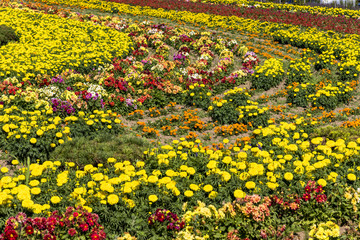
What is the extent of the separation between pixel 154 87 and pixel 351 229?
8.23m

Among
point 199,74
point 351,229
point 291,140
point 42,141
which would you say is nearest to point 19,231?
point 42,141

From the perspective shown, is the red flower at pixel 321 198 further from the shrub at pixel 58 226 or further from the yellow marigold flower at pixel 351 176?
the shrub at pixel 58 226

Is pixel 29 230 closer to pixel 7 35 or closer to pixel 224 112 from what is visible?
pixel 224 112

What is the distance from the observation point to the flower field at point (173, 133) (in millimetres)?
4547

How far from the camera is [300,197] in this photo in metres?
4.95

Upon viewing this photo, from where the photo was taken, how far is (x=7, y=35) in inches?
578

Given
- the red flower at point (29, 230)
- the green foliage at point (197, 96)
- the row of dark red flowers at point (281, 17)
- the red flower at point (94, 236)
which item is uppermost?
the row of dark red flowers at point (281, 17)

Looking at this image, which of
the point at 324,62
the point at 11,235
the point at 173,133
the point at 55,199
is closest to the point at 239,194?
the point at 55,199

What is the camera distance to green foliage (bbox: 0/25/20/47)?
46.9 feet

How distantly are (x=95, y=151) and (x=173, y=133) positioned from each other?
2751mm

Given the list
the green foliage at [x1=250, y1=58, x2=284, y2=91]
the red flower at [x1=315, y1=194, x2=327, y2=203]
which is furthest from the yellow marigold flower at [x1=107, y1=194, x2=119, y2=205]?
the green foliage at [x1=250, y1=58, x2=284, y2=91]

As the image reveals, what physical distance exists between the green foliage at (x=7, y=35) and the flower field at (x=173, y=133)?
81 millimetres

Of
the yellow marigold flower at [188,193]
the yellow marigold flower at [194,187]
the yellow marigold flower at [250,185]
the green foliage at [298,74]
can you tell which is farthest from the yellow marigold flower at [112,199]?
the green foliage at [298,74]

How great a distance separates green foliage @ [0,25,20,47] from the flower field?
0.26 ft
